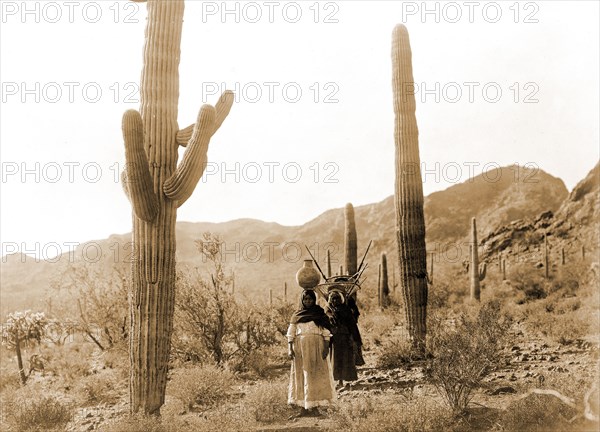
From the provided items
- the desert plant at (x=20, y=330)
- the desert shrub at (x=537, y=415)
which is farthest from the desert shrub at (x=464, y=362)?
the desert plant at (x=20, y=330)

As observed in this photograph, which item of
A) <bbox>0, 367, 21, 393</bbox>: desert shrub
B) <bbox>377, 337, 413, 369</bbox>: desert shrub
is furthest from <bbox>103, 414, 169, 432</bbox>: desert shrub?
<bbox>0, 367, 21, 393</bbox>: desert shrub

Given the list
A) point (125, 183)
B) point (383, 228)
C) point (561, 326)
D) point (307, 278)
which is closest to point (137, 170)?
point (125, 183)

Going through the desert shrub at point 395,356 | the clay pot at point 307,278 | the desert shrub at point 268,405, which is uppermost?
the clay pot at point 307,278

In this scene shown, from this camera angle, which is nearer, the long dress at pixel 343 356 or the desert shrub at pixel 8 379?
the long dress at pixel 343 356

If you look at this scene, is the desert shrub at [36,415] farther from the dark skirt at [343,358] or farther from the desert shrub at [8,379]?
the dark skirt at [343,358]

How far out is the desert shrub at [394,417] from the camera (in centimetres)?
660

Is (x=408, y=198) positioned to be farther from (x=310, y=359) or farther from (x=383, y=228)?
(x=383, y=228)

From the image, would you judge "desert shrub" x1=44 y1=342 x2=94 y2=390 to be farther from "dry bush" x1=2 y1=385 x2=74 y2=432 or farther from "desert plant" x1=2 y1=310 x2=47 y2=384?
"dry bush" x1=2 y1=385 x2=74 y2=432

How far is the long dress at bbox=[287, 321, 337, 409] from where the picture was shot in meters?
7.94

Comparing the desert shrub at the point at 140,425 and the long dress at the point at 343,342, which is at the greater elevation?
the long dress at the point at 343,342

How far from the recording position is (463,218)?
180ft

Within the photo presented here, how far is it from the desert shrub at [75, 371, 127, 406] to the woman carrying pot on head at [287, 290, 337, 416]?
4264 millimetres

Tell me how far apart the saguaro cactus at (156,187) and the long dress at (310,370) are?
179 centimetres

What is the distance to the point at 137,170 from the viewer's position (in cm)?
721
